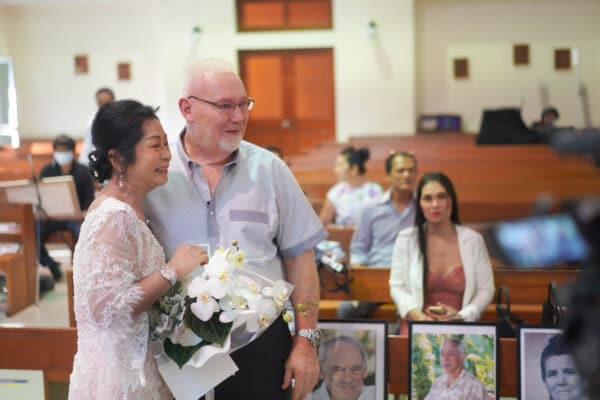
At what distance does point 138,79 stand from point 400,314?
11.6 metres

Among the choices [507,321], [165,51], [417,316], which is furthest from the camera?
[165,51]

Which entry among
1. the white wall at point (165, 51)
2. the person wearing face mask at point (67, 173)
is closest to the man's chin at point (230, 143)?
the person wearing face mask at point (67, 173)

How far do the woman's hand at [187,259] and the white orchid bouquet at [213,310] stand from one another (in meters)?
0.03

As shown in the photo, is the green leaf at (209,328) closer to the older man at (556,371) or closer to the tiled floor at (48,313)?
the older man at (556,371)

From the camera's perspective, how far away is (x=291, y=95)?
1374 cm

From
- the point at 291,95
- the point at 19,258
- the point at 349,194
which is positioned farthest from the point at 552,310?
the point at 291,95

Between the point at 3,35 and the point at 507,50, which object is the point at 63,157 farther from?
the point at 507,50

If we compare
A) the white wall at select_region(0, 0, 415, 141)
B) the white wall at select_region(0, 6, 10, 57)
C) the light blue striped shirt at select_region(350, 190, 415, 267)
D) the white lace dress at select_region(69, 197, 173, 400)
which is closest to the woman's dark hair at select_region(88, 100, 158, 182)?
the white lace dress at select_region(69, 197, 173, 400)

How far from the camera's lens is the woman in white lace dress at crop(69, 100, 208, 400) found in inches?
81.7

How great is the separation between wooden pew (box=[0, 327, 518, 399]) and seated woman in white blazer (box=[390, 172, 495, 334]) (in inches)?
18.7

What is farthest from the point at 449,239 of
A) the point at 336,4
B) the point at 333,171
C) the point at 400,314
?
the point at 336,4

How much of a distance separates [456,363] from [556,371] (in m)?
0.33

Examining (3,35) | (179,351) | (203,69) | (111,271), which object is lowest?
(179,351)

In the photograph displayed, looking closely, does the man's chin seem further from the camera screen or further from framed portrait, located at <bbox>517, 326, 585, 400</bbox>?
the camera screen
